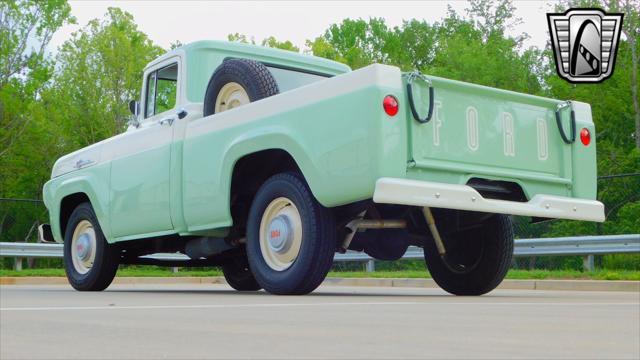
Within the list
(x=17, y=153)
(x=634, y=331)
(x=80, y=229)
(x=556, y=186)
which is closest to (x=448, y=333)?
(x=634, y=331)

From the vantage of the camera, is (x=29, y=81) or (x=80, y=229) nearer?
(x=80, y=229)

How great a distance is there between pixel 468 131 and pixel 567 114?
1.19 meters

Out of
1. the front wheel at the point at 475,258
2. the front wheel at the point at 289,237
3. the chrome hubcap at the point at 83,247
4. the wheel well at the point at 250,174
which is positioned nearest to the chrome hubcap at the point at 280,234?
the front wheel at the point at 289,237

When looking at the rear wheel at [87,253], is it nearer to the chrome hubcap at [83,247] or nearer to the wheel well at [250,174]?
the chrome hubcap at [83,247]

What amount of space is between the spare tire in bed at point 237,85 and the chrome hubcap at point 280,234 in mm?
947

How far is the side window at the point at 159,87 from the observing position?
9641mm

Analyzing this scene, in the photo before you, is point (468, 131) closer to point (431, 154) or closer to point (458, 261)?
point (431, 154)

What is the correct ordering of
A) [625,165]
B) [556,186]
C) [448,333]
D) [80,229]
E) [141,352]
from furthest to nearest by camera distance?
[625,165] → [80,229] → [556,186] → [448,333] → [141,352]

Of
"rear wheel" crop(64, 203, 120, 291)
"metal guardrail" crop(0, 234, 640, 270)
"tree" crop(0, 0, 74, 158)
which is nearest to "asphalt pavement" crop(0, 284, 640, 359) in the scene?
"rear wheel" crop(64, 203, 120, 291)

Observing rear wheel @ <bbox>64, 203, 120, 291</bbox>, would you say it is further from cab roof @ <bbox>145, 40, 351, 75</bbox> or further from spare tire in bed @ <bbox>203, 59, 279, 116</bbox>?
spare tire in bed @ <bbox>203, 59, 279, 116</bbox>

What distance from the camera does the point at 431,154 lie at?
6883 millimetres

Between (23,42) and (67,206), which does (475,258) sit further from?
(23,42)

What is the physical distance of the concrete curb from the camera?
38.8ft

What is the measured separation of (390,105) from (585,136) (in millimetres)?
2230
